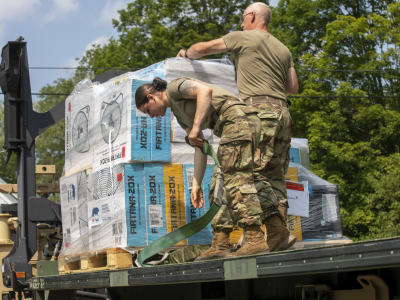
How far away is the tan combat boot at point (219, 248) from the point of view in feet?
9.32

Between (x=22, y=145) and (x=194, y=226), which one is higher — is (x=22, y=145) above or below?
above

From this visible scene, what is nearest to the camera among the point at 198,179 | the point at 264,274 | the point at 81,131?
the point at 264,274

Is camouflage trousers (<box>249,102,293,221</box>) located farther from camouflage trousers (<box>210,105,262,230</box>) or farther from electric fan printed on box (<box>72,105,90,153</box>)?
electric fan printed on box (<box>72,105,90,153</box>)

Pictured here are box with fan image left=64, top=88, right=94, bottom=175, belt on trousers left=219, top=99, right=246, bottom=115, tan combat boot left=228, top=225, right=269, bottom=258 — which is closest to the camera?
tan combat boot left=228, top=225, right=269, bottom=258

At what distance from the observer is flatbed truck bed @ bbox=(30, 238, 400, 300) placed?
4.78ft

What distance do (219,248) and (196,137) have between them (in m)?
0.71

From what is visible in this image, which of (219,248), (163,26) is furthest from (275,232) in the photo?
(163,26)

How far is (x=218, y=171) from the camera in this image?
2.73m

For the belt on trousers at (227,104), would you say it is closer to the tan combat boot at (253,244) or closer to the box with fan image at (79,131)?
the tan combat boot at (253,244)

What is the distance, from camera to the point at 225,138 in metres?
2.89

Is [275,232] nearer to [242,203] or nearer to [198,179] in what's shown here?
[242,203]

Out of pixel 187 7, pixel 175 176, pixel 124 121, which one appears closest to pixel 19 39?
pixel 124 121

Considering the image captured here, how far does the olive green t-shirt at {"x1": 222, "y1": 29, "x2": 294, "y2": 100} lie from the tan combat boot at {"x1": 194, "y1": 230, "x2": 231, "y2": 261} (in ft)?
3.25

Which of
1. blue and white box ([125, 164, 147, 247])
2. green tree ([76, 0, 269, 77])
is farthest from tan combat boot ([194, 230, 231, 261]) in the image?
green tree ([76, 0, 269, 77])
